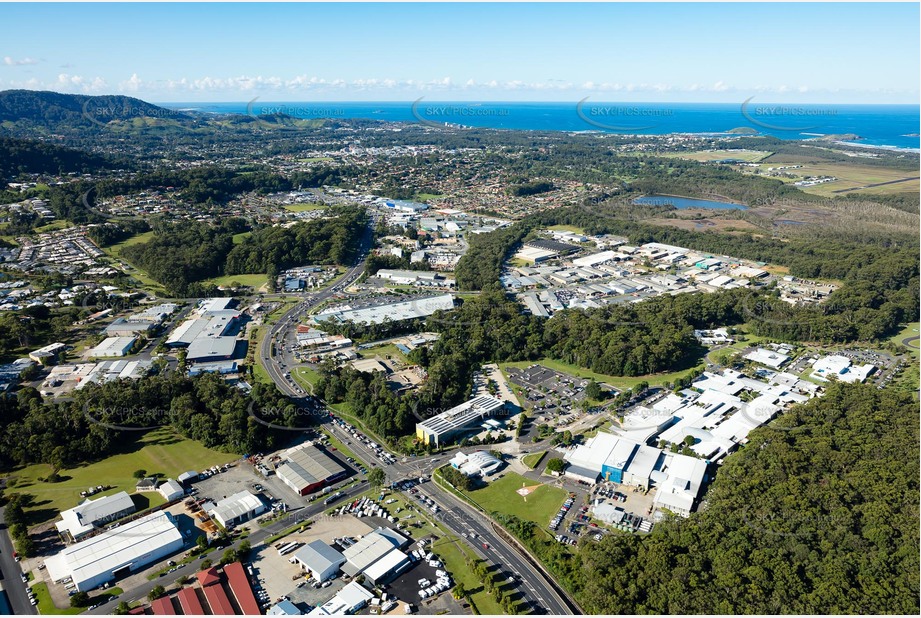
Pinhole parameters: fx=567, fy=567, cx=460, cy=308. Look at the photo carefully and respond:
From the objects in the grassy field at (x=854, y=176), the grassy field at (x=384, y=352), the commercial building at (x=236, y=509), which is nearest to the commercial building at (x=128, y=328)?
the grassy field at (x=384, y=352)

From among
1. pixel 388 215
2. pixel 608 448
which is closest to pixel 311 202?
pixel 388 215

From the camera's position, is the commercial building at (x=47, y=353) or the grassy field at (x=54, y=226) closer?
the commercial building at (x=47, y=353)

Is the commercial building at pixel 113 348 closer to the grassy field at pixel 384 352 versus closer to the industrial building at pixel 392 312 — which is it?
the industrial building at pixel 392 312

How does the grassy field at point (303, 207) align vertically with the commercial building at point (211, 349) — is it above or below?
above

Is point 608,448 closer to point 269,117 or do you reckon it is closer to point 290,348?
point 290,348

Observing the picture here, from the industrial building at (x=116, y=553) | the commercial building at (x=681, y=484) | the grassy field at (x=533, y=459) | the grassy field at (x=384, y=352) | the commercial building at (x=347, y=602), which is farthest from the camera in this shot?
the grassy field at (x=384, y=352)

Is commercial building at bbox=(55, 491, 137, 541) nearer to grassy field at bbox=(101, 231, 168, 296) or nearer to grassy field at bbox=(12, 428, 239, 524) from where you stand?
grassy field at bbox=(12, 428, 239, 524)

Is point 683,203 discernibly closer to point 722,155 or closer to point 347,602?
point 722,155
